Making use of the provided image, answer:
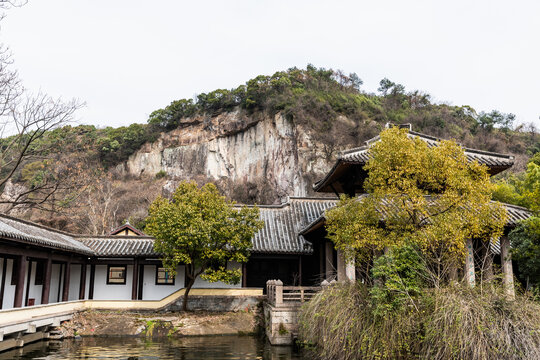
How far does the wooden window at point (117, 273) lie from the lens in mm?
21062

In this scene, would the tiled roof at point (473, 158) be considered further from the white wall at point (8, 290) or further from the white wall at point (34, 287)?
the white wall at point (34, 287)

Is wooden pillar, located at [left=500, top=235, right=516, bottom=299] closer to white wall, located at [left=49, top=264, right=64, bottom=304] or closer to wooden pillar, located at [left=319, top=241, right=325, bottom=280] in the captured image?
wooden pillar, located at [left=319, top=241, right=325, bottom=280]

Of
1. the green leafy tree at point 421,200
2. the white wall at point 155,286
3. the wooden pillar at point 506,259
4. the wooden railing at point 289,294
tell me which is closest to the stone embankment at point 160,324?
the white wall at point 155,286

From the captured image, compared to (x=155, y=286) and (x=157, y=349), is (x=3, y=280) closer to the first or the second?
(x=157, y=349)

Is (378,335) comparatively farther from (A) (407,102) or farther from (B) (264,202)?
(A) (407,102)

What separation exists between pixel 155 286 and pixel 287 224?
25.5ft

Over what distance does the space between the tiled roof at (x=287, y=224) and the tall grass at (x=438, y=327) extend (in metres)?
11.1

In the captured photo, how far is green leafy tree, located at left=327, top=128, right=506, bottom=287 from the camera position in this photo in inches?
379

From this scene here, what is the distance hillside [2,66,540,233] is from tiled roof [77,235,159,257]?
54.9 feet

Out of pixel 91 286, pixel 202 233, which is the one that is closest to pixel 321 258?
pixel 202 233

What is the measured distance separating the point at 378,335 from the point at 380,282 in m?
1.11

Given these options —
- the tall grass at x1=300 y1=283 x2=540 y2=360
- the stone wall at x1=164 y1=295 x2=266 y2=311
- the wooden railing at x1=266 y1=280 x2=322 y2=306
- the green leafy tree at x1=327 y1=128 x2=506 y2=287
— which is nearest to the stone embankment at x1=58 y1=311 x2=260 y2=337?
the stone wall at x1=164 y1=295 x2=266 y2=311

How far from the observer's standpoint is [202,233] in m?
17.0

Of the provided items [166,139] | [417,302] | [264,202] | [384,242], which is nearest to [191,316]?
[384,242]
